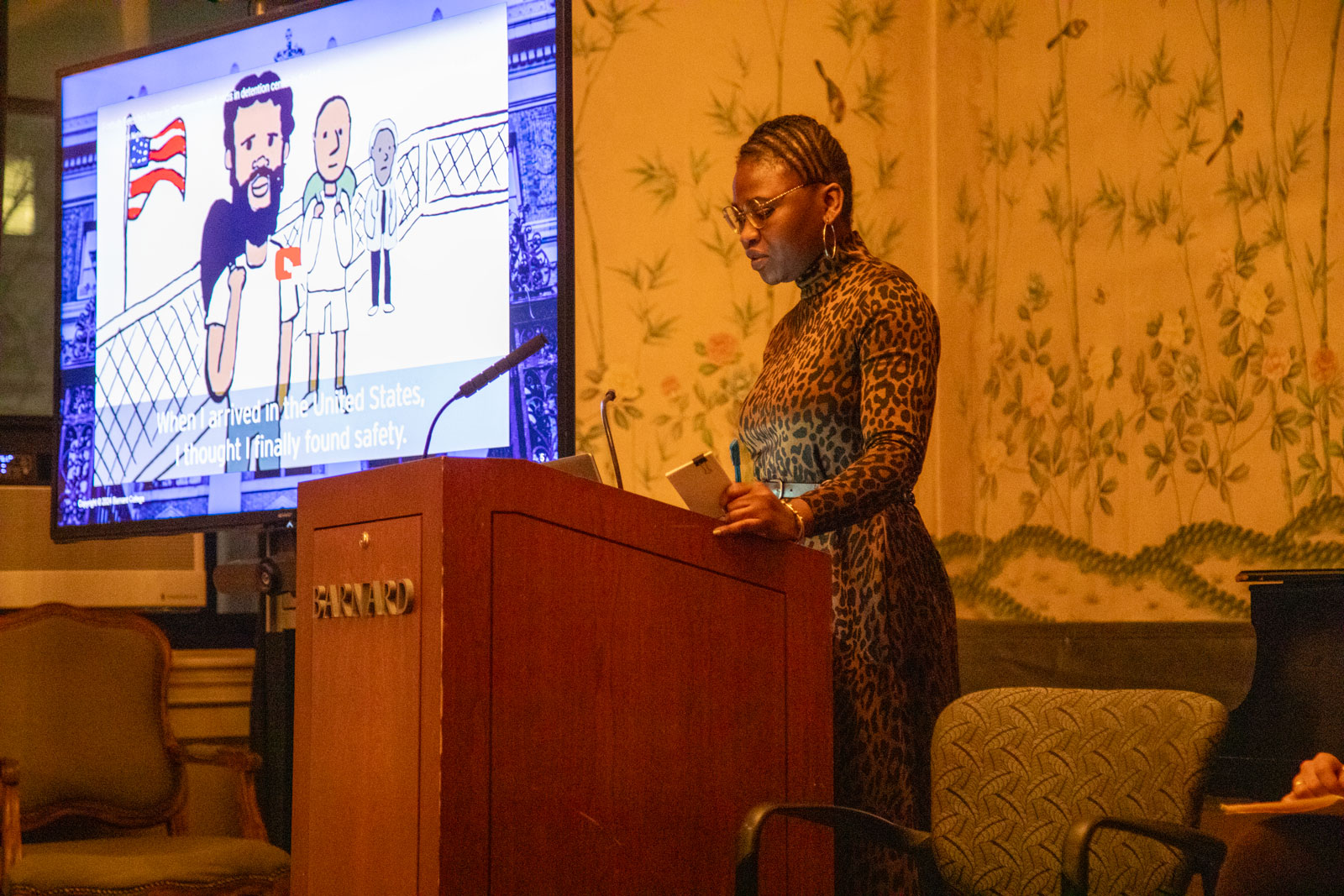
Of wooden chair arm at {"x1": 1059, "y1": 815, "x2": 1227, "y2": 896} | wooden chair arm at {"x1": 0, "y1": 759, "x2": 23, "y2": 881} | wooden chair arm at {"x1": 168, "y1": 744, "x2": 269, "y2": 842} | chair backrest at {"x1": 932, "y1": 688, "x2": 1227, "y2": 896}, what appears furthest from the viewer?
wooden chair arm at {"x1": 168, "y1": 744, "x2": 269, "y2": 842}

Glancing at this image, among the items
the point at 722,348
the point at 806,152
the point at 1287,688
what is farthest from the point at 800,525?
the point at 722,348

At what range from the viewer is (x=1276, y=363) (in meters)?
2.99

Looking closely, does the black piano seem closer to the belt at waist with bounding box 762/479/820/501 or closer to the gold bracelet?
the belt at waist with bounding box 762/479/820/501

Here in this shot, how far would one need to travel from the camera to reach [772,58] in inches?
136

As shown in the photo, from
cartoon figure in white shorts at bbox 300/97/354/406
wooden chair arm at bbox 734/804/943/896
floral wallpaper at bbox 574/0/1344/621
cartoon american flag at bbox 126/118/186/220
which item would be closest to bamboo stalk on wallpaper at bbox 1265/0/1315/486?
floral wallpaper at bbox 574/0/1344/621

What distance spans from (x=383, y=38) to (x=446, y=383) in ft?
2.78

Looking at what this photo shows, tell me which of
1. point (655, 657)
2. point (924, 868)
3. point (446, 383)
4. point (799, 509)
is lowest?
point (924, 868)

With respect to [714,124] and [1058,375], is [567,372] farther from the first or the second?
[1058,375]

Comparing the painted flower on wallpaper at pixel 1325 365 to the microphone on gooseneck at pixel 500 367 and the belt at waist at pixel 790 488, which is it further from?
the microphone on gooseneck at pixel 500 367

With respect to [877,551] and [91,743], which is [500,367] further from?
[91,743]

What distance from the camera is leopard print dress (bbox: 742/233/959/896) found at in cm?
193

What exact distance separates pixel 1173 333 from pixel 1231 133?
481 mm

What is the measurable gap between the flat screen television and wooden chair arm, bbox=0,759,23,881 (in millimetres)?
659

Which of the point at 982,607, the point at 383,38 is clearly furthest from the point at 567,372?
the point at 982,607
